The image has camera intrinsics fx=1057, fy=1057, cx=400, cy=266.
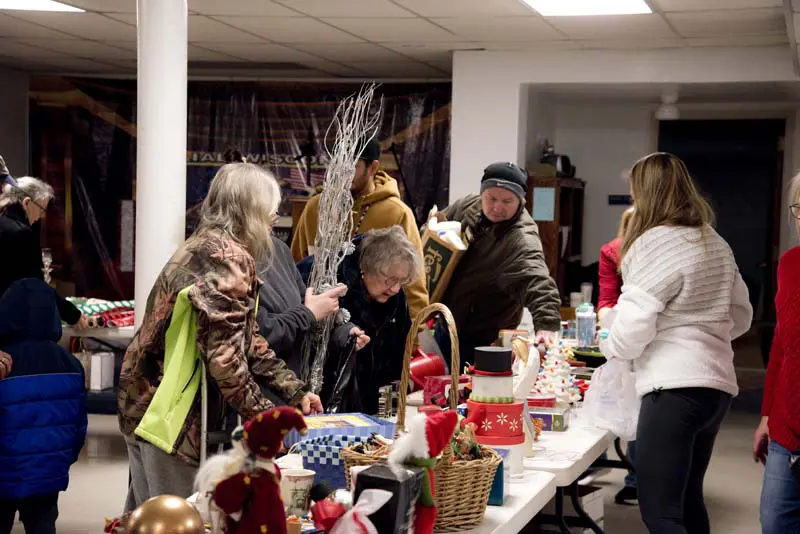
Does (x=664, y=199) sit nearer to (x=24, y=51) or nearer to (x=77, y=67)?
(x=24, y=51)

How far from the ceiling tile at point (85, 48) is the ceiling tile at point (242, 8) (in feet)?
6.83

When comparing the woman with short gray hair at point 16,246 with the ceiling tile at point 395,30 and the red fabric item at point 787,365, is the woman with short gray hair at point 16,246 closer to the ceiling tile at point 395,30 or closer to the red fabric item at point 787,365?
the red fabric item at point 787,365

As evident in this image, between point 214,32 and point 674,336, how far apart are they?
5.21 metres

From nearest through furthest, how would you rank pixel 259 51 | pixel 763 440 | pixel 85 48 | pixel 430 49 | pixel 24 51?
pixel 763 440 → pixel 430 49 → pixel 259 51 → pixel 85 48 → pixel 24 51

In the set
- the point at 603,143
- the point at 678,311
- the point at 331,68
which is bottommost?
the point at 678,311

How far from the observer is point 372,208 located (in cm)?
487

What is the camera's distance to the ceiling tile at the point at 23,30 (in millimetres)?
7477

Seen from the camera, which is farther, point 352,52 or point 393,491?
point 352,52

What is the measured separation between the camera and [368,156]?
15.6ft

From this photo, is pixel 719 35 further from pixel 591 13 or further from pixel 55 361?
pixel 55 361

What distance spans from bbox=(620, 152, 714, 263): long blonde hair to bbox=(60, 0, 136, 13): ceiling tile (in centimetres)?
403

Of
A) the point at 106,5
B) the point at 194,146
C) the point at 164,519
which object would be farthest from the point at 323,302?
the point at 194,146

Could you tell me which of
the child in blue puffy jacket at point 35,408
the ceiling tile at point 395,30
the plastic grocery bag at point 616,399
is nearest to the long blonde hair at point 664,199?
the plastic grocery bag at point 616,399

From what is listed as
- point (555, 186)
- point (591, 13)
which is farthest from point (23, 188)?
point (555, 186)
